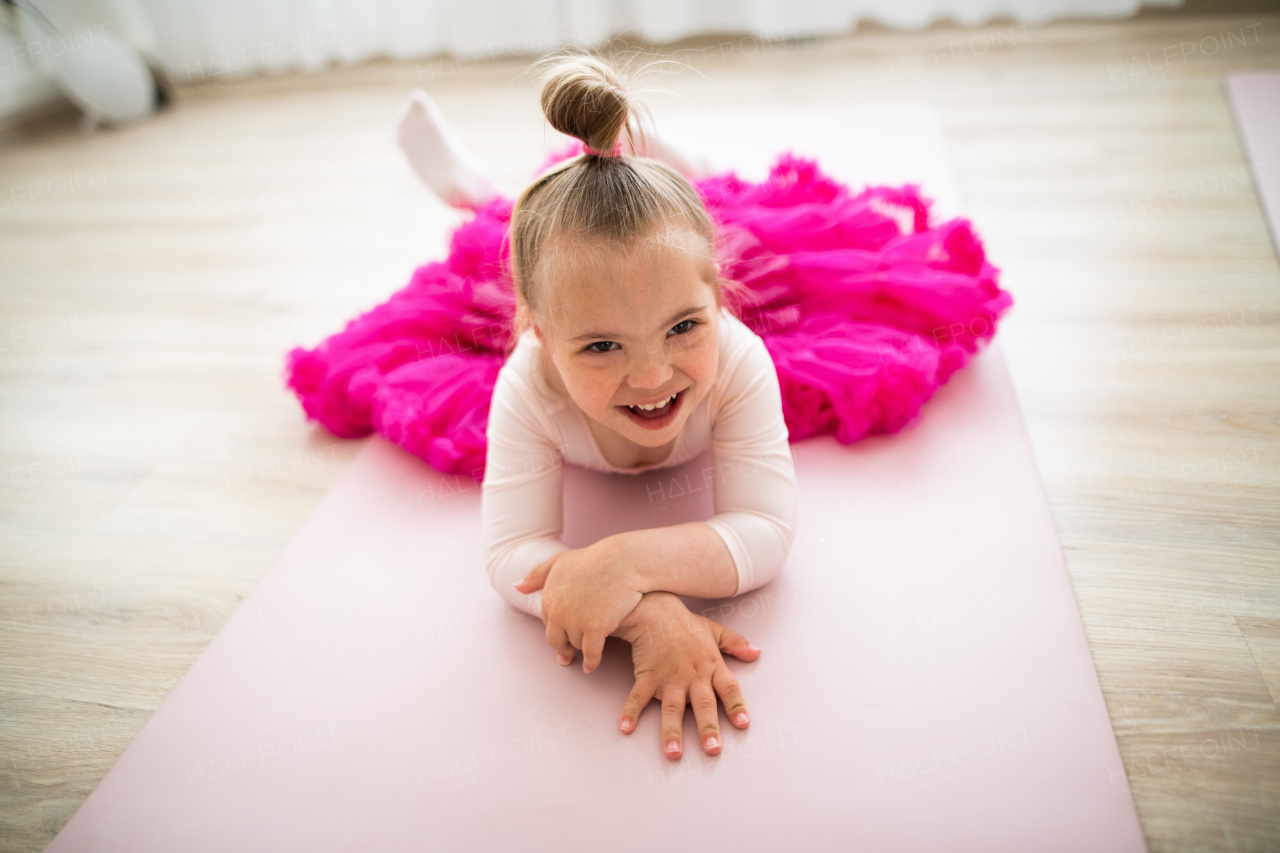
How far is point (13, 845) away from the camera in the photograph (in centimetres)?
79

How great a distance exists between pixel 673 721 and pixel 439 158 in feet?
3.24

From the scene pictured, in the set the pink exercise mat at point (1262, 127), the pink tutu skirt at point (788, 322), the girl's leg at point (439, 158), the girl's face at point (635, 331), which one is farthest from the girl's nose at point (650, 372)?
the pink exercise mat at point (1262, 127)

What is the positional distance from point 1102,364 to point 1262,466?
253 mm

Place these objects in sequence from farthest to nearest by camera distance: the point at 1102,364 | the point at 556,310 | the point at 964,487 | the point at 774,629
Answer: the point at 1102,364 < the point at 964,487 < the point at 774,629 < the point at 556,310

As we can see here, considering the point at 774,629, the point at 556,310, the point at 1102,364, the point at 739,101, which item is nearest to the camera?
the point at 556,310

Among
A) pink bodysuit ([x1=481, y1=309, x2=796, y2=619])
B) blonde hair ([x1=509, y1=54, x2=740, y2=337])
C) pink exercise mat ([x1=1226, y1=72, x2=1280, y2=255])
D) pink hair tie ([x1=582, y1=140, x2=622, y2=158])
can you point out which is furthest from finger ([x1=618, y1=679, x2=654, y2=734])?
pink exercise mat ([x1=1226, y1=72, x2=1280, y2=255])

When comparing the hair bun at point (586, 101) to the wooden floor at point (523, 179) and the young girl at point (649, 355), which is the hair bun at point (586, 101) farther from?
the wooden floor at point (523, 179)

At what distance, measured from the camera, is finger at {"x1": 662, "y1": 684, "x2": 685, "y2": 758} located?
760 mm

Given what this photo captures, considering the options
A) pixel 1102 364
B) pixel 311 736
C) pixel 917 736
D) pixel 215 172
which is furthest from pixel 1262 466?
pixel 215 172

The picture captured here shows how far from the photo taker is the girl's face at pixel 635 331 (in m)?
0.72

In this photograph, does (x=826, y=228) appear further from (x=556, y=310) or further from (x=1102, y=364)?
(x=556, y=310)

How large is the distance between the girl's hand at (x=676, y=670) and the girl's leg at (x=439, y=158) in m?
0.85

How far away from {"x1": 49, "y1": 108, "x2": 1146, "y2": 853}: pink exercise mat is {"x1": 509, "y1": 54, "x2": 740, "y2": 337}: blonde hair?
37 cm

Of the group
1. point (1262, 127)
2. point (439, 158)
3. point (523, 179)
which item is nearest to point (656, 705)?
point (439, 158)
